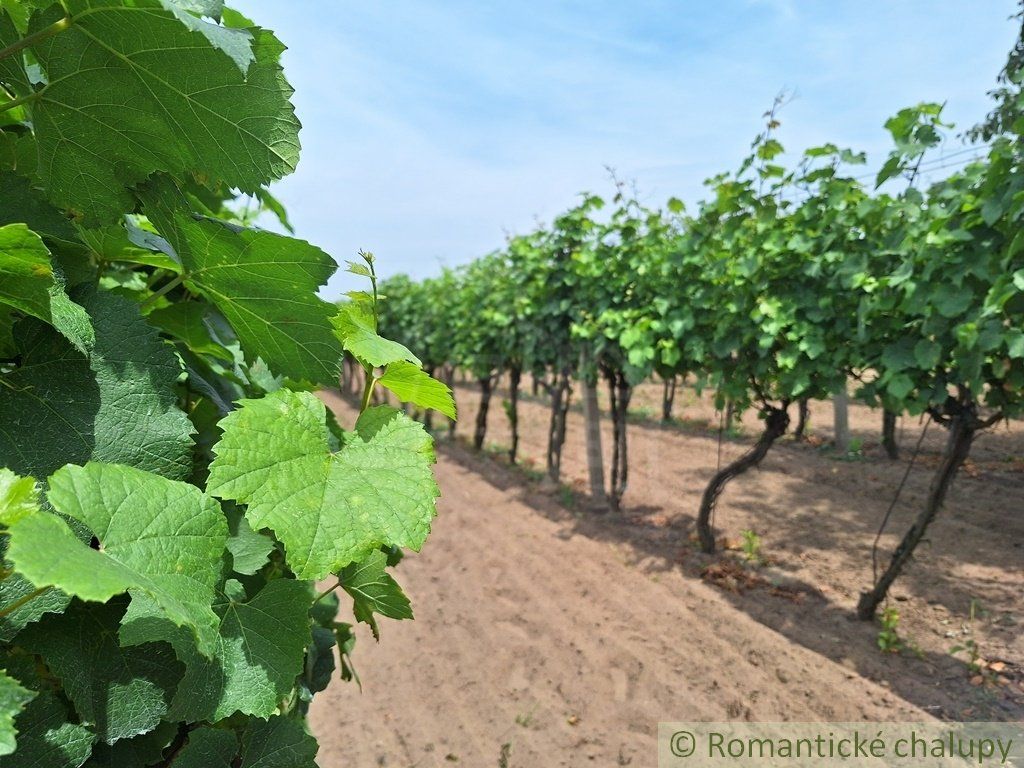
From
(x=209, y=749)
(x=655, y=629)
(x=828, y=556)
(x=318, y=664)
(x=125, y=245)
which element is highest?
(x=125, y=245)

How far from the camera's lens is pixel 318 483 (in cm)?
62

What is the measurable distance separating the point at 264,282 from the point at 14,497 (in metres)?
0.31

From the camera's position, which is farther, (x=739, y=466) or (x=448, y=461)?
(x=448, y=461)

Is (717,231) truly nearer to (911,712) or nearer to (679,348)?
(679,348)

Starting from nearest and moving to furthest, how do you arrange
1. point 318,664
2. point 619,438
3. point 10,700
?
point 10,700 < point 318,664 < point 619,438

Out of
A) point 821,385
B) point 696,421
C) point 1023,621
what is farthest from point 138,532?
point 696,421

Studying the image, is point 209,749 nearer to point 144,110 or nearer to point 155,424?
point 155,424

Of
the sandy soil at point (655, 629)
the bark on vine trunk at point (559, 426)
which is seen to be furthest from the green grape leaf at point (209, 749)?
the bark on vine trunk at point (559, 426)

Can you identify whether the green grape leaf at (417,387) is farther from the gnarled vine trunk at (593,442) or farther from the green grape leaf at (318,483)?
the gnarled vine trunk at (593,442)

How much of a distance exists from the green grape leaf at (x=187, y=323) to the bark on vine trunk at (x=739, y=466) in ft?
18.8

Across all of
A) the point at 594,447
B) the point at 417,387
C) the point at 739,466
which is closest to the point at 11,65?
the point at 417,387

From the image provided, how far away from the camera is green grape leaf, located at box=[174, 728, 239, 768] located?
25.0 inches

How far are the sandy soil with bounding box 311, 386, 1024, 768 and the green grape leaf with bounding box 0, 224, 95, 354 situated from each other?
3.79m

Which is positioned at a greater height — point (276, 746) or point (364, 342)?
point (364, 342)
